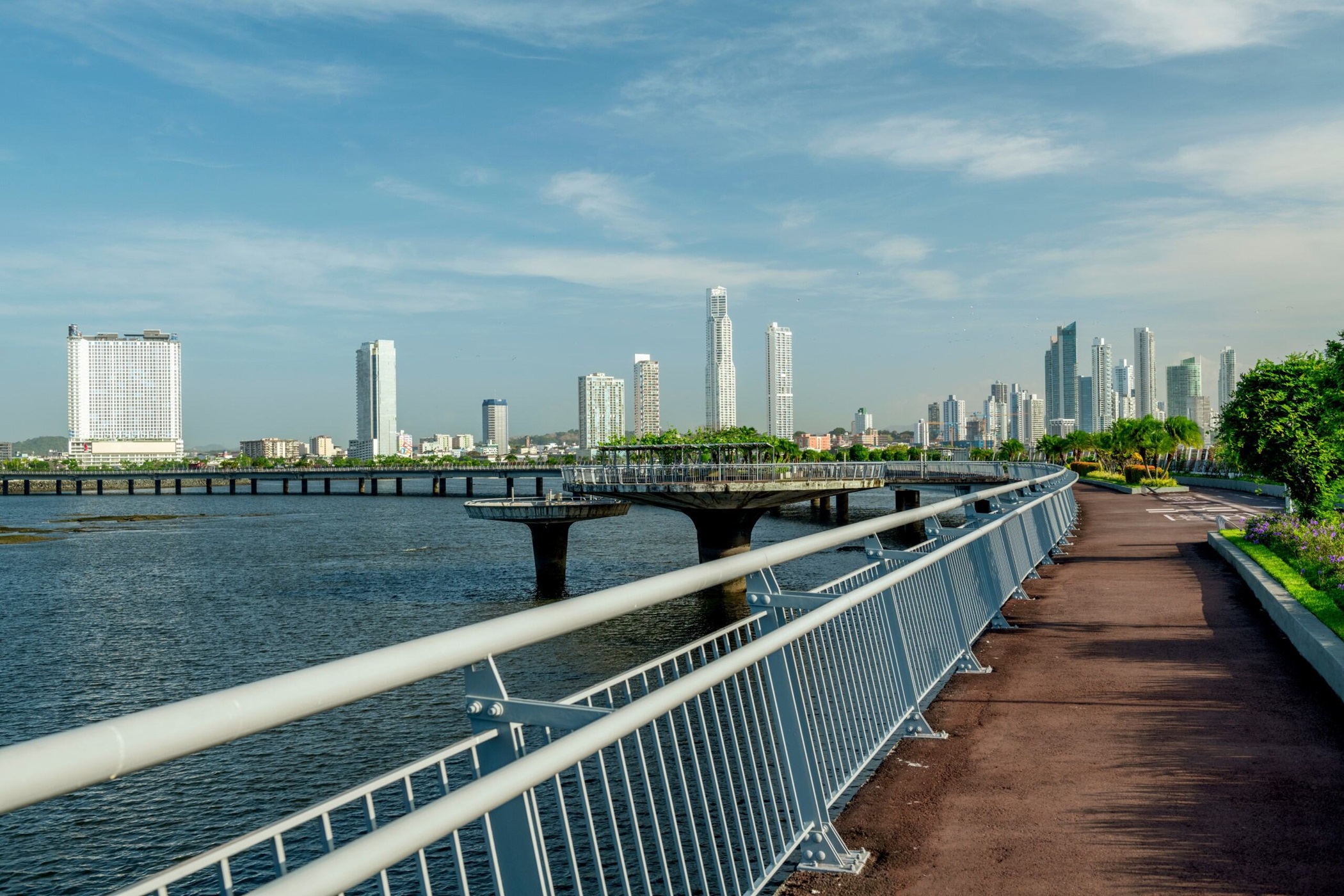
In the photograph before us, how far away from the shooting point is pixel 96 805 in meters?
16.4

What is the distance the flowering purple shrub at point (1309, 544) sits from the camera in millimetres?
12742

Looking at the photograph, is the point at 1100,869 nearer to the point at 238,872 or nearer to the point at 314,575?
the point at 238,872

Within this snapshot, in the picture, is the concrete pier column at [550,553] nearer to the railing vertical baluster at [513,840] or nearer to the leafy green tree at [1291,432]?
the leafy green tree at [1291,432]

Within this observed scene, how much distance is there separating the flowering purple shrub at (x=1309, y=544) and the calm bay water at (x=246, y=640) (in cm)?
1369

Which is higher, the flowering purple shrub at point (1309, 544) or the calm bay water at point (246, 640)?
the flowering purple shrub at point (1309, 544)

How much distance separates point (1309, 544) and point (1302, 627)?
6.77 meters

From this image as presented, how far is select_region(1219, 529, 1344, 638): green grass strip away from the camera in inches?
398

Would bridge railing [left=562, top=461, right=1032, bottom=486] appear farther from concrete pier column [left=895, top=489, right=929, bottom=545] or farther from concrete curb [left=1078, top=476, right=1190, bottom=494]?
concrete pier column [left=895, top=489, right=929, bottom=545]

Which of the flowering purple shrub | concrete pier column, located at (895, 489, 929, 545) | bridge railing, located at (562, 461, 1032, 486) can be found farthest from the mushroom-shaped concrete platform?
concrete pier column, located at (895, 489, 929, 545)

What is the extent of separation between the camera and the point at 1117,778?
20.0ft

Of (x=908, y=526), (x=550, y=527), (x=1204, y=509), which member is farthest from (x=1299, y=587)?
(x=908, y=526)

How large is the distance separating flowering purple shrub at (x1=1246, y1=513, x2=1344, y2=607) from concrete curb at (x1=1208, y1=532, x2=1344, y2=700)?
55 cm

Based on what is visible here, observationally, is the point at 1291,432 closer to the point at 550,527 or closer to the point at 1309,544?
the point at 1309,544

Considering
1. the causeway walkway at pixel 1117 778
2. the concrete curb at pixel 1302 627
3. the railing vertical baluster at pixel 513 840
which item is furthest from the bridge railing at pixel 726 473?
the railing vertical baluster at pixel 513 840
